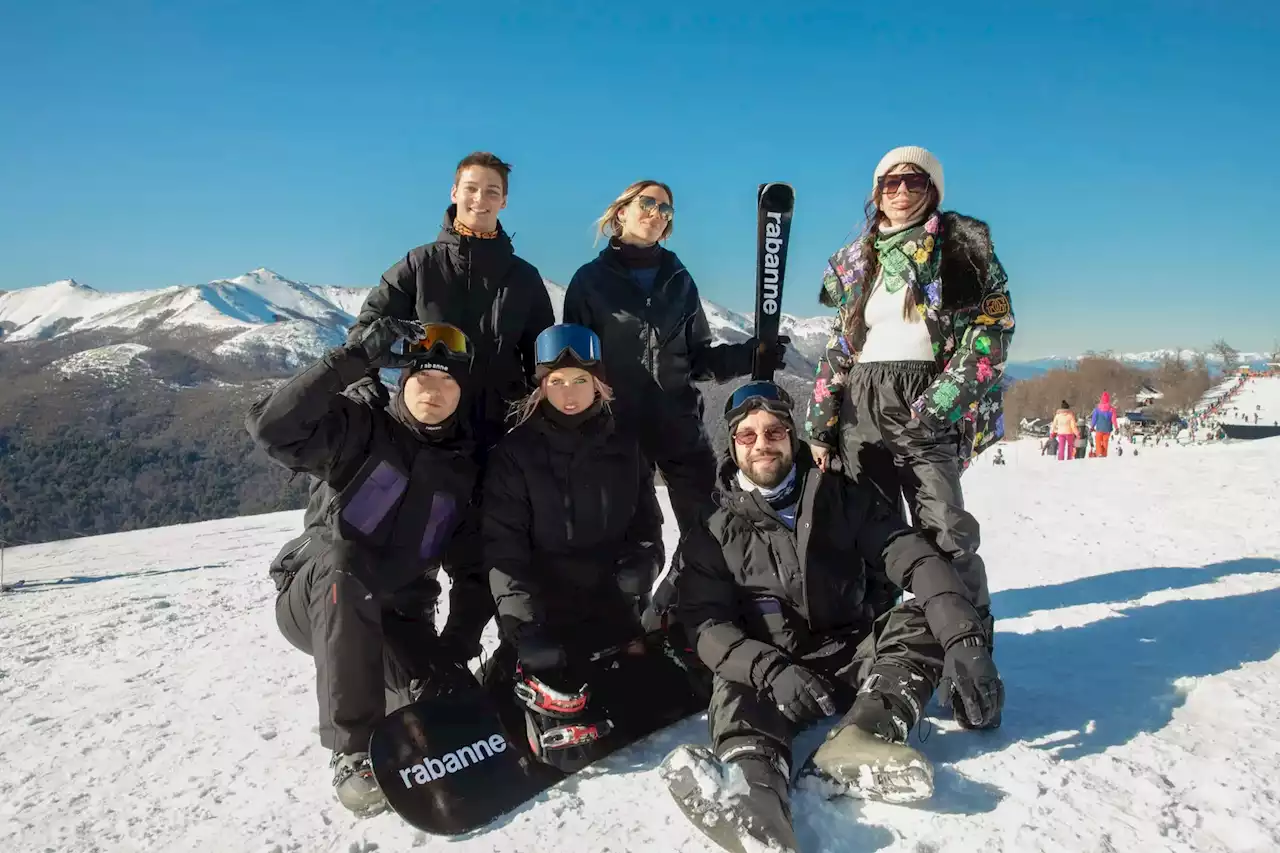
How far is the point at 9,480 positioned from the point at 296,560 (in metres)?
160

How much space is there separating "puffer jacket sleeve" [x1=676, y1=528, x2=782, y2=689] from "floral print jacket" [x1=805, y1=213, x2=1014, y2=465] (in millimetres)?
1288

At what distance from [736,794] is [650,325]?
9.01ft

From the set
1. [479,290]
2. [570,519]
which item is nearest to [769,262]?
[479,290]

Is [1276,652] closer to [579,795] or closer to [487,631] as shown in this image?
[579,795]

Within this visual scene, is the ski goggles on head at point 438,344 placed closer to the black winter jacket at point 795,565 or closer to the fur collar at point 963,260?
the black winter jacket at point 795,565

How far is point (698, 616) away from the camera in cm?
345

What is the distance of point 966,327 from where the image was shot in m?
3.77

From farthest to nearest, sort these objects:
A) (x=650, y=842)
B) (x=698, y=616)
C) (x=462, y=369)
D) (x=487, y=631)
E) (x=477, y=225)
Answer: (x=487, y=631), (x=477, y=225), (x=462, y=369), (x=698, y=616), (x=650, y=842)

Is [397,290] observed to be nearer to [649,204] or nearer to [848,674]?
[649,204]

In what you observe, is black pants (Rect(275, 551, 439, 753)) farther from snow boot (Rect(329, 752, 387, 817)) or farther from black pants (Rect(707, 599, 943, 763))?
black pants (Rect(707, 599, 943, 763))

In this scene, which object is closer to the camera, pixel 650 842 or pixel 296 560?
pixel 650 842

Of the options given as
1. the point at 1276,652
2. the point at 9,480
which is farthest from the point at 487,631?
the point at 9,480

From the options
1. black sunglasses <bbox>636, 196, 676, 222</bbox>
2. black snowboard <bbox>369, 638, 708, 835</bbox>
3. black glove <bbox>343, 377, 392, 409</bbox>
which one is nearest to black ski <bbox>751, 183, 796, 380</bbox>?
black sunglasses <bbox>636, 196, 676, 222</bbox>

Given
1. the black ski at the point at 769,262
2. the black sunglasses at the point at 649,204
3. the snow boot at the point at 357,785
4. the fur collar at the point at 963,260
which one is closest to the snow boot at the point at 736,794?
the snow boot at the point at 357,785
